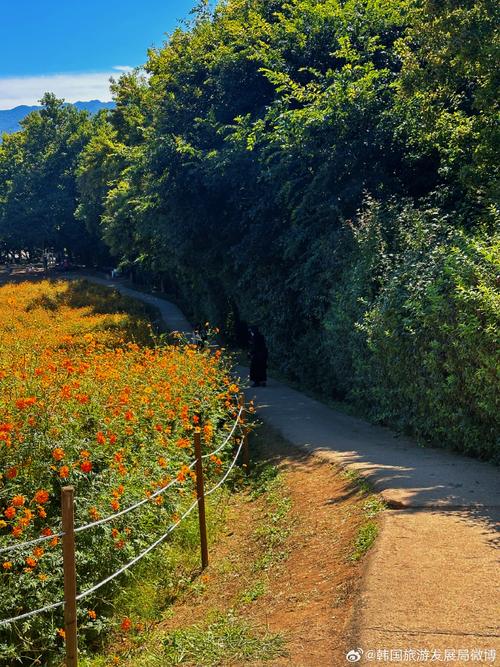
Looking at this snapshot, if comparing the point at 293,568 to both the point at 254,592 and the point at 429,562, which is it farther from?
the point at 429,562

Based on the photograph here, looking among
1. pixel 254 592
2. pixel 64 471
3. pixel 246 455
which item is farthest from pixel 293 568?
pixel 246 455

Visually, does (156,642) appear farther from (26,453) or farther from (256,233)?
(256,233)

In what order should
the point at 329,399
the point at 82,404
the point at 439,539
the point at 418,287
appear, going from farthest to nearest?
the point at 329,399, the point at 418,287, the point at 82,404, the point at 439,539

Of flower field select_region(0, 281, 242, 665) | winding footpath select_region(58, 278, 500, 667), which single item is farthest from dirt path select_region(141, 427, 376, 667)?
flower field select_region(0, 281, 242, 665)

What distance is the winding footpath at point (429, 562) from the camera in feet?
12.2

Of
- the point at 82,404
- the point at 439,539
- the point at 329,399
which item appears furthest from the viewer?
the point at 329,399

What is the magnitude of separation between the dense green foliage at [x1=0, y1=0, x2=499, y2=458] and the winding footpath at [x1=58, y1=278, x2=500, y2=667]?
0.95 meters

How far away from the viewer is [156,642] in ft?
15.7

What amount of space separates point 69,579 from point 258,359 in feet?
38.8

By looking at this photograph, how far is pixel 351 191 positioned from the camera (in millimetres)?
13883

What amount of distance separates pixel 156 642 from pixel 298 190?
11956mm

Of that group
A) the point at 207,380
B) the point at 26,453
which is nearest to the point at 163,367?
the point at 207,380

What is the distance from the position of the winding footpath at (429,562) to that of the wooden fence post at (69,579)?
1.62 meters

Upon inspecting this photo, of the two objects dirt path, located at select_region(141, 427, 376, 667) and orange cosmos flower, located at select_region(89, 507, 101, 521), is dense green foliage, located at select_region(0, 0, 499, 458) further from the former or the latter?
orange cosmos flower, located at select_region(89, 507, 101, 521)
